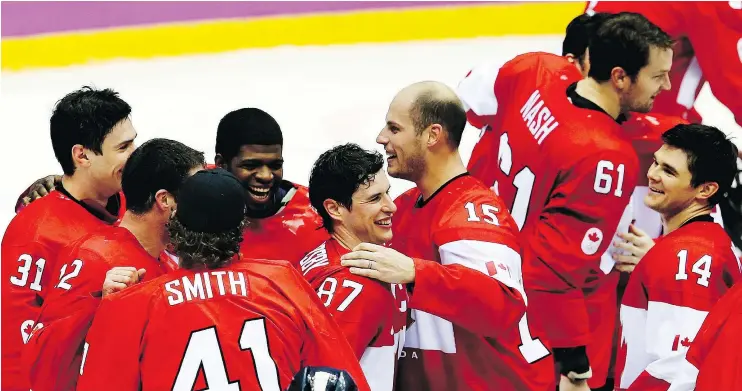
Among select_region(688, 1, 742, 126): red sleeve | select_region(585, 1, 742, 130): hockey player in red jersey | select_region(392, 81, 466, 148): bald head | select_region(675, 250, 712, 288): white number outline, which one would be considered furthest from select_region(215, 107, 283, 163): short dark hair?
select_region(688, 1, 742, 126): red sleeve

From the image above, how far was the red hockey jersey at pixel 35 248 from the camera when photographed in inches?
184

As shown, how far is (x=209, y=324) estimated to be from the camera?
3.59 m

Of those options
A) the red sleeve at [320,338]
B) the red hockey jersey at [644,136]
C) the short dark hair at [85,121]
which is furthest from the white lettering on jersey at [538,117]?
the red sleeve at [320,338]

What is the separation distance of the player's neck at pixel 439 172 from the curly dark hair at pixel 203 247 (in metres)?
1.24

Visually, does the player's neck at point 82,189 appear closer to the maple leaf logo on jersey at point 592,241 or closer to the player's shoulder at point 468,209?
the player's shoulder at point 468,209

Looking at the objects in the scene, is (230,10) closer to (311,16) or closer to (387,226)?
(311,16)

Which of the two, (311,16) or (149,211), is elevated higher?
(149,211)

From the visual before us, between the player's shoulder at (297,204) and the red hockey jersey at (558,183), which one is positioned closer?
the player's shoulder at (297,204)

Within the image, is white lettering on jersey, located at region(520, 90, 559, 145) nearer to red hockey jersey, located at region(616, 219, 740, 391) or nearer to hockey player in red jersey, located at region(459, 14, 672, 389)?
hockey player in red jersey, located at region(459, 14, 672, 389)

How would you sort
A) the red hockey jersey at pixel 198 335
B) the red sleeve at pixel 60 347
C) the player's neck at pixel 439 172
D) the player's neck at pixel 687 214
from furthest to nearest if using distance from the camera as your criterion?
the player's neck at pixel 687 214 → the player's neck at pixel 439 172 → the red sleeve at pixel 60 347 → the red hockey jersey at pixel 198 335

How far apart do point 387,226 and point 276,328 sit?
92cm

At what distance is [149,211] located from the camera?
167 inches

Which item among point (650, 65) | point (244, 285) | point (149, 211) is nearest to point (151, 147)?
point (149, 211)

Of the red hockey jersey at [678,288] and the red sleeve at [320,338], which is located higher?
the red sleeve at [320,338]
